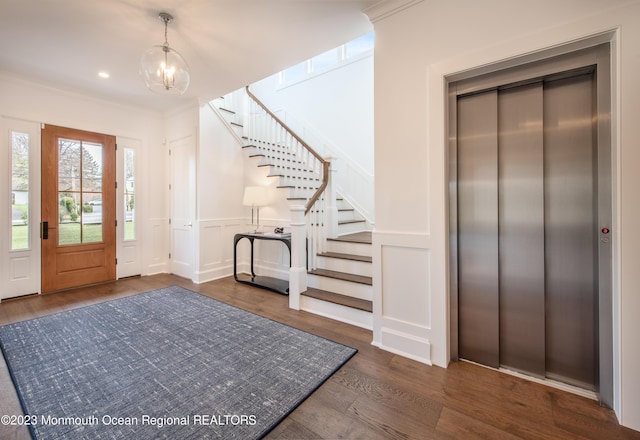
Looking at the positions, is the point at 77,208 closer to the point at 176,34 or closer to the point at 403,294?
the point at 176,34

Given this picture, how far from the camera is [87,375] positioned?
6.46 feet

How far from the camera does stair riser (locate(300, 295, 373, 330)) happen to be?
2.74 metres

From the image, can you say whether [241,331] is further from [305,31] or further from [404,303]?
[305,31]

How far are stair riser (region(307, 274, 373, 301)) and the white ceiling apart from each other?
2644mm

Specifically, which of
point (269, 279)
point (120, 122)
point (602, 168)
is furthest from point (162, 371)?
point (120, 122)

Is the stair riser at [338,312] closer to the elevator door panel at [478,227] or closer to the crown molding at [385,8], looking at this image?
the elevator door panel at [478,227]

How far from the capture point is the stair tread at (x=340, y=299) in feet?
9.10

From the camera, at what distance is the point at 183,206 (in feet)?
15.8

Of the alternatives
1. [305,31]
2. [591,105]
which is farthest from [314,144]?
[591,105]

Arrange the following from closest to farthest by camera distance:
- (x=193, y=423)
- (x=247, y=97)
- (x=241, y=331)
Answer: (x=193, y=423)
(x=241, y=331)
(x=247, y=97)

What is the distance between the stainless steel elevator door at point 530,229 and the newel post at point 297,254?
5.71 ft

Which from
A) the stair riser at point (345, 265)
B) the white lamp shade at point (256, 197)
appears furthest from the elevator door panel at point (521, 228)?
the white lamp shade at point (256, 197)

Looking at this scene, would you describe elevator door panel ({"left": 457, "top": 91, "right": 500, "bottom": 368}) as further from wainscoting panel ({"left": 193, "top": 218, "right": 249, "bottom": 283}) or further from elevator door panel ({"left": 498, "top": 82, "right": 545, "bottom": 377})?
wainscoting panel ({"left": 193, "top": 218, "right": 249, "bottom": 283})

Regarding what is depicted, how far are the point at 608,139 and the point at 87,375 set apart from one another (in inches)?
151
